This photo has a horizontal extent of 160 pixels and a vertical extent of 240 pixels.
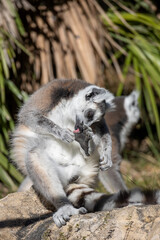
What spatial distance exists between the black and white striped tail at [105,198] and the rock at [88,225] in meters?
0.27

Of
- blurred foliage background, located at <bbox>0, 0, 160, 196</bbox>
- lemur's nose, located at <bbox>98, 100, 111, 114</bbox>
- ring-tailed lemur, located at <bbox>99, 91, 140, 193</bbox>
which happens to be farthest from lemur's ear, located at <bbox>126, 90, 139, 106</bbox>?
lemur's nose, located at <bbox>98, 100, 111, 114</bbox>

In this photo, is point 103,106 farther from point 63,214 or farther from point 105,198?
point 63,214

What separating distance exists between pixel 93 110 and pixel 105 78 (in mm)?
3108

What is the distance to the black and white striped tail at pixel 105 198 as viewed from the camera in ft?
8.02

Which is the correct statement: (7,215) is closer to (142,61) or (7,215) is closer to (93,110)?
(93,110)

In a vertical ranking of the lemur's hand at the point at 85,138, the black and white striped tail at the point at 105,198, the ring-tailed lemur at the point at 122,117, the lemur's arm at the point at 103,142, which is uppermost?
the lemur's hand at the point at 85,138

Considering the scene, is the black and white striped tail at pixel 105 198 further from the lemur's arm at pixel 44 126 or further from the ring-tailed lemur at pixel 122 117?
the ring-tailed lemur at pixel 122 117

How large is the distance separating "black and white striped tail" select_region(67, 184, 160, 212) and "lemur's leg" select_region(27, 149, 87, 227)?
0.55 ft

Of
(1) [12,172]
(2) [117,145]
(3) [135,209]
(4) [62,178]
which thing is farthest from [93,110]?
(2) [117,145]

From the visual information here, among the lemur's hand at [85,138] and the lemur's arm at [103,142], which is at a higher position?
the lemur's hand at [85,138]

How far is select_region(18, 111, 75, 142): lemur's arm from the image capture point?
2.89 m

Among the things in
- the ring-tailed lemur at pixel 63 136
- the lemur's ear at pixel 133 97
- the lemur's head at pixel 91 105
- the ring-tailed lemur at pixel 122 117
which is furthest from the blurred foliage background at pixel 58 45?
the lemur's head at pixel 91 105

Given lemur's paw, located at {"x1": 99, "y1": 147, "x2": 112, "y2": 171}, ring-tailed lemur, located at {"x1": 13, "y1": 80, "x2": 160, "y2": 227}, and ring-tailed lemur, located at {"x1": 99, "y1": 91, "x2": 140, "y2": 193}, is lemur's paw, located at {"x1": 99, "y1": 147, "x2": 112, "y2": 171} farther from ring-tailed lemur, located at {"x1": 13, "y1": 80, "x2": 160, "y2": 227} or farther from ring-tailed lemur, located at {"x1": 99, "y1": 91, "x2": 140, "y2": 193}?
ring-tailed lemur, located at {"x1": 99, "y1": 91, "x2": 140, "y2": 193}

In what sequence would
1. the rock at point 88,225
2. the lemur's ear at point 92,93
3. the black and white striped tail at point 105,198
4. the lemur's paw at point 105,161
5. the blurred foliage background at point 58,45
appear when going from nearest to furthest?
the rock at point 88,225 < the black and white striped tail at point 105,198 < the lemur's paw at point 105,161 < the lemur's ear at point 92,93 < the blurred foliage background at point 58,45
